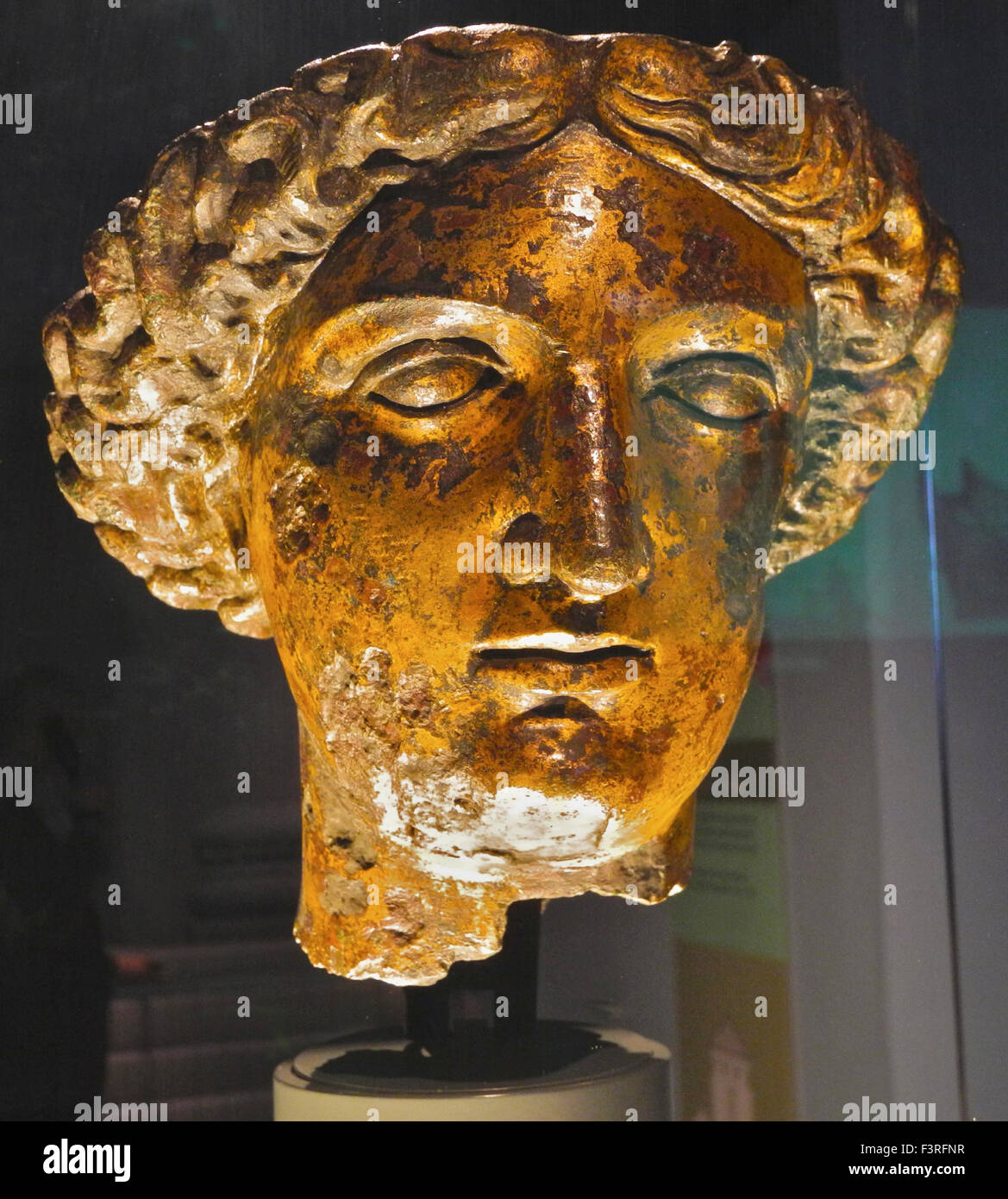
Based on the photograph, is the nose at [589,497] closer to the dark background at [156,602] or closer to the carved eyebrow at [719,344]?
the carved eyebrow at [719,344]

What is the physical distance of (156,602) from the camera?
258 cm

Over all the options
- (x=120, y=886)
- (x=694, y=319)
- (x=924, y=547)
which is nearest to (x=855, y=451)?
(x=924, y=547)

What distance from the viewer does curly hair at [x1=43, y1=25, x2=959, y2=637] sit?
77.0 inches

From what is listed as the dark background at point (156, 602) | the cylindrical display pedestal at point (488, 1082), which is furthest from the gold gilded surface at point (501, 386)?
the dark background at point (156, 602)

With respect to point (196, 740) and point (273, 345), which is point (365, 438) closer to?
point (273, 345)

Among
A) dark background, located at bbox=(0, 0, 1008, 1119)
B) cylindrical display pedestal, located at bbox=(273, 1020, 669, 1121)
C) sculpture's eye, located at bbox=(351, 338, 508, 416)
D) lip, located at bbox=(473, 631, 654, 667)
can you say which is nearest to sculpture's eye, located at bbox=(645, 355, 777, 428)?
sculpture's eye, located at bbox=(351, 338, 508, 416)

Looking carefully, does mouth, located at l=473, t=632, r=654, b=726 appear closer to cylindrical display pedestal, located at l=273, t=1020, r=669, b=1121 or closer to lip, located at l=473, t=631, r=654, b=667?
lip, located at l=473, t=631, r=654, b=667

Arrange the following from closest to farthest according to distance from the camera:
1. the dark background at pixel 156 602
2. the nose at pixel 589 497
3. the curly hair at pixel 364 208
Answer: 1. the nose at pixel 589 497
2. the curly hair at pixel 364 208
3. the dark background at pixel 156 602

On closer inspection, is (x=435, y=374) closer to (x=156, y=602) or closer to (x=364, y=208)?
(x=364, y=208)

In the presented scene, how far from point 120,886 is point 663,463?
119 centimetres

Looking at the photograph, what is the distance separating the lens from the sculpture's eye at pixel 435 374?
6.42 feet

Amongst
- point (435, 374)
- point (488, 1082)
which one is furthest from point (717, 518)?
point (488, 1082)

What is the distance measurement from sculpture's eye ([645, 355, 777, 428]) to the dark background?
0.48m

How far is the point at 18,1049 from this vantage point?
2367 mm
